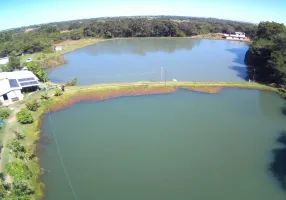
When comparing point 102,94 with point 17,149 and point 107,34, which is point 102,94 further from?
point 107,34

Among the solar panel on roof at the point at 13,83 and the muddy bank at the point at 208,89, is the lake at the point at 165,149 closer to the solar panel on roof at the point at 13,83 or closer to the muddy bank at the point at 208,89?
the muddy bank at the point at 208,89

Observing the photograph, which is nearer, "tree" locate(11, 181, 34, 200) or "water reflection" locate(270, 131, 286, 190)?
"tree" locate(11, 181, 34, 200)

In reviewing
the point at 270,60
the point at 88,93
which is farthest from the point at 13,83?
the point at 270,60

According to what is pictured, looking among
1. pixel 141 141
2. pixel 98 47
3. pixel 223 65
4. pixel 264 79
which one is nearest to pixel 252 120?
pixel 141 141

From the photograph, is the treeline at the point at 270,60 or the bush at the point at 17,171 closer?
the bush at the point at 17,171

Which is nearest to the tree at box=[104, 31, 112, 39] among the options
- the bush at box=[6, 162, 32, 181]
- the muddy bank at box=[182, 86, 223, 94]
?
the muddy bank at box=[182, 86, 223, 94]

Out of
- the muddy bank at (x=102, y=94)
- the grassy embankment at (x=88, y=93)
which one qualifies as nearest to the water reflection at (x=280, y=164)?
the grassy embankment at (x=88, y=93)

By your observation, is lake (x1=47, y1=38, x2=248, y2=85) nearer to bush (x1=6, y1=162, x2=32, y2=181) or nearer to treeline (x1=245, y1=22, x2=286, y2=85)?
treeline (x1=245, y1=22, x2=286, y2=85)
